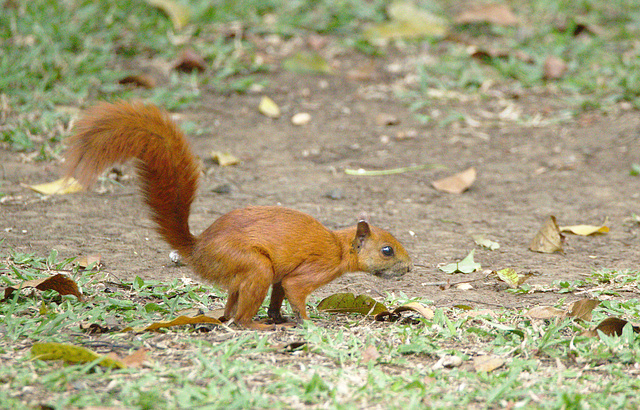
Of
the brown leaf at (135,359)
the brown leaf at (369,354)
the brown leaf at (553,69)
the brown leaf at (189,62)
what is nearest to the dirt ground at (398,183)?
the brown leaf at (553,69)

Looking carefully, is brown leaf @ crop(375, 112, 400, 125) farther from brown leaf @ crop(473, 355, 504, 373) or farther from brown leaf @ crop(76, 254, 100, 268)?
brown leaf @ crop(473, 355, 504, 373)

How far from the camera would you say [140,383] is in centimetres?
256

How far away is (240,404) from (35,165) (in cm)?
379

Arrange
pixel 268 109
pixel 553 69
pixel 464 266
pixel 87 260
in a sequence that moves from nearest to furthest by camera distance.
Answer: pixel 87 260 < pixel 464 266 < pixel 268 109 < pixel 553 69

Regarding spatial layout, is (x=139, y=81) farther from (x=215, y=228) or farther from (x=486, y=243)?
(x=215, y=228)

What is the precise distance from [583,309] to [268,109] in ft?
14.4

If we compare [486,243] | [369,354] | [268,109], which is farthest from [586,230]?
[268,109]

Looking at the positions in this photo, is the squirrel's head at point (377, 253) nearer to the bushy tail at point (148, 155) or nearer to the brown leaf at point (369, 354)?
the brown leaf at point (369, 354)

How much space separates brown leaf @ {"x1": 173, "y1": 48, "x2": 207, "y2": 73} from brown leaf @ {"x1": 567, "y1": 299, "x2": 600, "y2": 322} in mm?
5251

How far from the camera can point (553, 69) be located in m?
→ 7.72

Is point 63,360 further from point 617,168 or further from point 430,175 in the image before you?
point 617,168

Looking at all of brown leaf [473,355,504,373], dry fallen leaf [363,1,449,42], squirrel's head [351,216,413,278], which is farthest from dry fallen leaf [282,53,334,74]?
brown leaf [473,355,504,373]

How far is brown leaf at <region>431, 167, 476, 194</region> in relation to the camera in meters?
5.77

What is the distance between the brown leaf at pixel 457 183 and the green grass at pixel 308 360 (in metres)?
2.22
